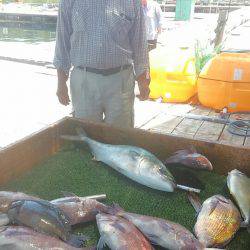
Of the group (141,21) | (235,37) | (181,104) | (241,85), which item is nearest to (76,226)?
(141,21)

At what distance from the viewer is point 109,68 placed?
3896mm

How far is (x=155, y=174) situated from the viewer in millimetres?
2684

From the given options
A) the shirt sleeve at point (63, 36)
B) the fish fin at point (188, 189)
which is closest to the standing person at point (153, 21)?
the shirt sleeve at point (63, 36)

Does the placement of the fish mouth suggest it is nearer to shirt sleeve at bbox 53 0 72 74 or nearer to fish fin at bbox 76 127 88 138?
fish fin at bbox 76 127 88 138

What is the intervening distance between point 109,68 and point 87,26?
500 millimetres

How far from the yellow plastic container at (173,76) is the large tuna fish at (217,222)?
5.95 m

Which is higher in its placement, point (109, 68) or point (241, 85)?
point (109, 68)

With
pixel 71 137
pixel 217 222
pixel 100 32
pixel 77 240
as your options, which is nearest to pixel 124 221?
pixel 77 240

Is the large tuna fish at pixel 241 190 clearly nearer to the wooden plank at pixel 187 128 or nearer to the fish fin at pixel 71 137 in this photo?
the fish fin at pixel 71 137

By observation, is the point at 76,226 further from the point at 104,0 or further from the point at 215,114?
the point at 215,114

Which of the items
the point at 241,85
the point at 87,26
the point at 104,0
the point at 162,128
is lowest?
the point at 162,128

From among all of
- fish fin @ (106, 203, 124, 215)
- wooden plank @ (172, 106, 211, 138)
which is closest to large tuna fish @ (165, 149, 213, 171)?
fish fin @ (106, 203, 124, 215)

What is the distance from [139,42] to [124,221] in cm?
233

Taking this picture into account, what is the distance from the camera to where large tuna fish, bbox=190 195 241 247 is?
2.16 metres
